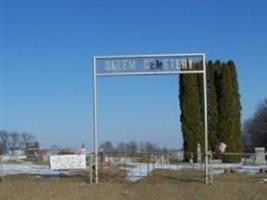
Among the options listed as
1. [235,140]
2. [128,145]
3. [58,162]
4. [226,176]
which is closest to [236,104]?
[235,140]

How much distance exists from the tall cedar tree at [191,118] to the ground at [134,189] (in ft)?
60.8

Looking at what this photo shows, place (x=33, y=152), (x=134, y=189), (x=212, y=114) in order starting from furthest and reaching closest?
1. (x=33, y=152)
2. (x=212, y=114)
3. (x=134, y=189)

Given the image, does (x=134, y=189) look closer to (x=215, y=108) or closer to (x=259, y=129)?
(x=215, y=108)

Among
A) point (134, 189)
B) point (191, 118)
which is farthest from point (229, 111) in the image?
point (134, 189)

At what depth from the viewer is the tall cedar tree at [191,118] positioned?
141 feet

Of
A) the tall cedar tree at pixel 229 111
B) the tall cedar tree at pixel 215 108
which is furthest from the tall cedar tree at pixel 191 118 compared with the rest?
the tall cedar tree at pixel 229 111

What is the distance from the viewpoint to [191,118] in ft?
142

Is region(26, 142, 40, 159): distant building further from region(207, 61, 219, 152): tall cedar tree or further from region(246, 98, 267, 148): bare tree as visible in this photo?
region(246, 98, 267, 148): bare tree

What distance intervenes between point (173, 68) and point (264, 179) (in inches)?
205

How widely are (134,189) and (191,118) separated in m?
23.2

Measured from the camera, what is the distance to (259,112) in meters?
91.7

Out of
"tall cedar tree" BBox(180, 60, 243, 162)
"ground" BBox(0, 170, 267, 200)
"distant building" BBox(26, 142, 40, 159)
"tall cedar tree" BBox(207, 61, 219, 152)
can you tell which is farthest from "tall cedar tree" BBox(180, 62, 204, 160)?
"ground" BBox(0, 170, 267, 200)

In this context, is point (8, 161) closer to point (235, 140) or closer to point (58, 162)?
point (235, 140)

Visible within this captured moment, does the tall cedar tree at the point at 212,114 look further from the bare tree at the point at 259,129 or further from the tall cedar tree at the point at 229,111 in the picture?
the bare tree at the point at 259,129
